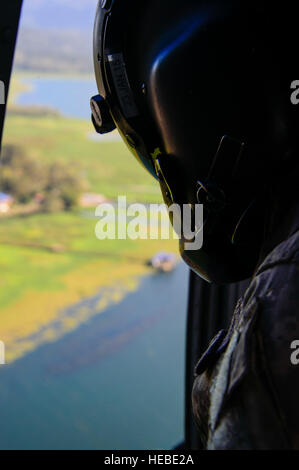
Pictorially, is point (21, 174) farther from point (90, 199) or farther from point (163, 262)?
point (163, 262)

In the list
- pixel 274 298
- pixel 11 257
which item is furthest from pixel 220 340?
pixel 11 257

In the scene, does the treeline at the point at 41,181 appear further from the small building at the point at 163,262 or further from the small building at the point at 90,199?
the small building at the point at 163,262

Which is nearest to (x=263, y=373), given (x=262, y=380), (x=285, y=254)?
(x=262, y=380)

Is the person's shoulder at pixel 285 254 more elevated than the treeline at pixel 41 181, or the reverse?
the treeline at pixel 41 181

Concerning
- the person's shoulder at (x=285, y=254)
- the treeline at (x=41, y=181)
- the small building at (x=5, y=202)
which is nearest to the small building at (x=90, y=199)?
the treeline at (x=41, y=181)

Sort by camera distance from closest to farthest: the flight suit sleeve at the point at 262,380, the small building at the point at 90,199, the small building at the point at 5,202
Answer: the flight suit sleeve at the point at 262,380
the small building at the point at 5,202
the small building at the point at 90,199

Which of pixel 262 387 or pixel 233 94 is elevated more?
pixel 233 94

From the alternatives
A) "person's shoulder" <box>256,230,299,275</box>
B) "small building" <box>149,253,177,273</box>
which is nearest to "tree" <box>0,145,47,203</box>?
"small building" <box>149,253,177,273</box>
